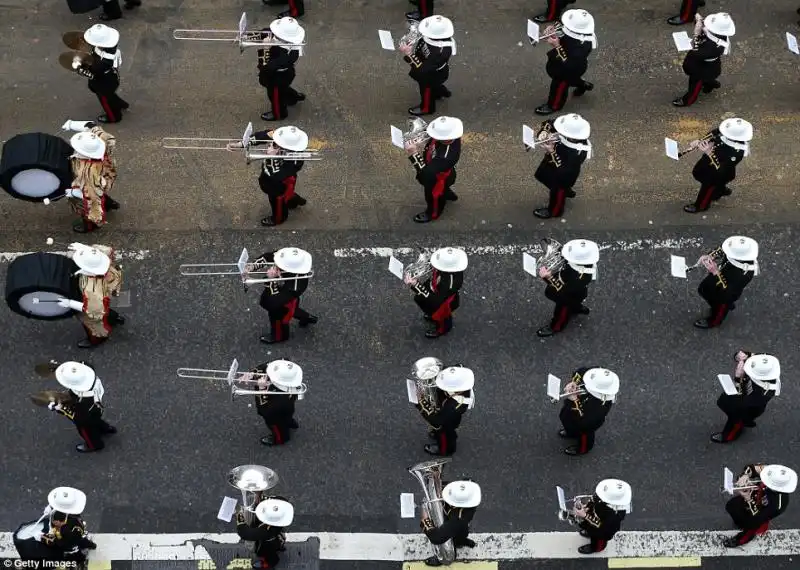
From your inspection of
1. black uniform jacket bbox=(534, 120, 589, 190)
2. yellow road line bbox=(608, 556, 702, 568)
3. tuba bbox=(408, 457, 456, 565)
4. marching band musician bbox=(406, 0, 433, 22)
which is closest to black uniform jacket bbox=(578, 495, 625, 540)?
yellow road line bbox=(608, 556, 702, 568)

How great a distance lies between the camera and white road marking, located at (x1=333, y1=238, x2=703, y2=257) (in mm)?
15805

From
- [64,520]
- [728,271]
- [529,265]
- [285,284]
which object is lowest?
[64,520]

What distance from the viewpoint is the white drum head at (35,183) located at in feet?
49.3

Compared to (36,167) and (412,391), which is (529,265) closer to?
(412,391)

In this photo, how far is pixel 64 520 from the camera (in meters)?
12.6

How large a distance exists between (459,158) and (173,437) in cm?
495

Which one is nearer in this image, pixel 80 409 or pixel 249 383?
pixel 80 409

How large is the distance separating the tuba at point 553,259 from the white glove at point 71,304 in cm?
491

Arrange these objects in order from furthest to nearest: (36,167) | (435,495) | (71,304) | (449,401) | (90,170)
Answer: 1. (90,170)
2. (36,167)
3. (71,304)
4. (449,401)
5. (435,495)

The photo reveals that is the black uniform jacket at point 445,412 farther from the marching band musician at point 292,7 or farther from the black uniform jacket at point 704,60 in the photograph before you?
the marching band musician at point 292,7

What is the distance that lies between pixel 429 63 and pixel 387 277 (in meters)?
2.78

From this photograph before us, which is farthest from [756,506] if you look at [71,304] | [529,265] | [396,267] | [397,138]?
[71,304]

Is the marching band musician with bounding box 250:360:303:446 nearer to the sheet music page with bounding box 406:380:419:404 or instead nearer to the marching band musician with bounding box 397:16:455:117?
the sheet music page with bounding box 406:380:419:404

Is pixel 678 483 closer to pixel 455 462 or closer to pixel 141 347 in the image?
pixel 455 462
